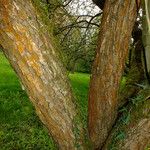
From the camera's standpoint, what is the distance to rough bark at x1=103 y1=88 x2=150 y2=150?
352 centimetres

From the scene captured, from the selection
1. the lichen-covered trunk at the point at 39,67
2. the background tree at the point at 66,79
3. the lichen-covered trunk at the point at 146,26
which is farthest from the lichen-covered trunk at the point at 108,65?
A: the lichen-covered trunk at the point at 39,67

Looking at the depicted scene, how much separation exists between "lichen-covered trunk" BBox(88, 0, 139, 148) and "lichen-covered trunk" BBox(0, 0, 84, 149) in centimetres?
34

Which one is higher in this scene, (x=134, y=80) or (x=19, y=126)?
(x=134, y=80)

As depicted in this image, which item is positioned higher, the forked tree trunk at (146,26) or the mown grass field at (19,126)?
the forked tree trunk at (146,26)

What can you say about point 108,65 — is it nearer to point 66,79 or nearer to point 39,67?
point 66,79

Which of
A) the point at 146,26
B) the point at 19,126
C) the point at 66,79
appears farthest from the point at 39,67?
the point at 19,126

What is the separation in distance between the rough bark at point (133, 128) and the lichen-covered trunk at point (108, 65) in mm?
131

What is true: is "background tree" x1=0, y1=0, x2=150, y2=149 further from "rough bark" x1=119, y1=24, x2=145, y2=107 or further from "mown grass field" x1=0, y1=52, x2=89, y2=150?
"mown grass field" x1=0, y1=52, x2=89, y2=150

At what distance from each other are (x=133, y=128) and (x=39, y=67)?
3.60ft

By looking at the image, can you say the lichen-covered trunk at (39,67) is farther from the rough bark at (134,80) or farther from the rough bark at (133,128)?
the rough bark at (134,80)

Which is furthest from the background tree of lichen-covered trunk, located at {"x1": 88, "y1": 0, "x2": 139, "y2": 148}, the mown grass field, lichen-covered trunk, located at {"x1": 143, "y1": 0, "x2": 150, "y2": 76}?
the mown grass field

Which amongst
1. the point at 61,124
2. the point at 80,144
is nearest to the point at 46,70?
the point at 61,124

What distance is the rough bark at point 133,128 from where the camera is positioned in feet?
11.6

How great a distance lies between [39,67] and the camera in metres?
3.05
